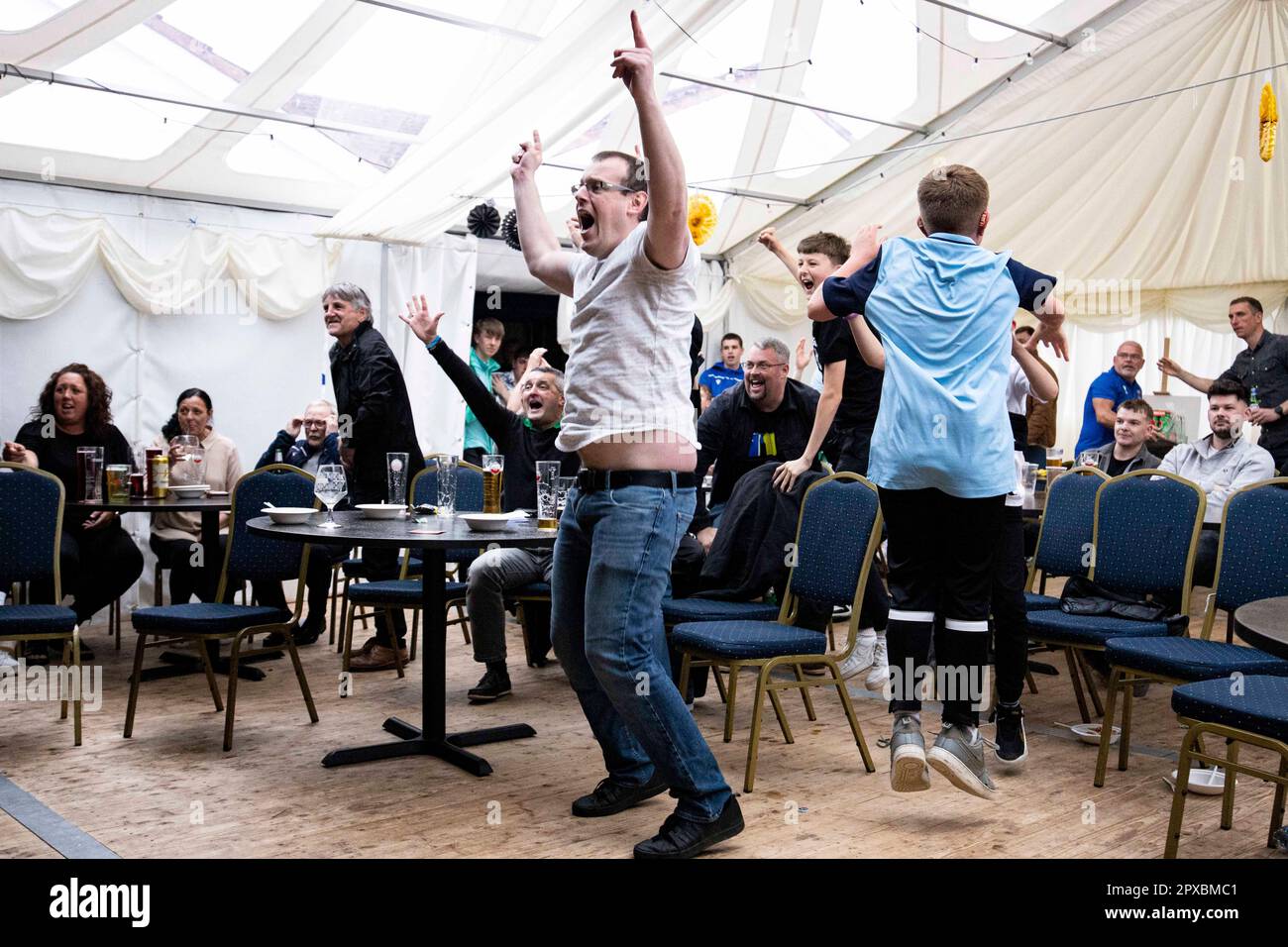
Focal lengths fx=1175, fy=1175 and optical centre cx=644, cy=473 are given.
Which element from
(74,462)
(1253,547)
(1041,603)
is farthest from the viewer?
(74,462)

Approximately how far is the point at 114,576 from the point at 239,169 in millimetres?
2900

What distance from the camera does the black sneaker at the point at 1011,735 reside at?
133 inches

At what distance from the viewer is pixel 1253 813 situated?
10.0 feet

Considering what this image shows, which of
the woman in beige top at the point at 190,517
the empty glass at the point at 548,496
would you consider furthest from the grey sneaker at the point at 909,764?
the woman in beige top at the point at 190,517

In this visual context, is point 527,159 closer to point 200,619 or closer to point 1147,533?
point 200,619

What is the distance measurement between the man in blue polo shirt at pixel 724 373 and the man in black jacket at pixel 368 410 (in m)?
3.44

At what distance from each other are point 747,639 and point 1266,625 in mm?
1573

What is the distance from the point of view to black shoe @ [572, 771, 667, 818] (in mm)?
2992

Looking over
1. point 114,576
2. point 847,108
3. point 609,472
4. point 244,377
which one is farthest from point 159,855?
point 847,108

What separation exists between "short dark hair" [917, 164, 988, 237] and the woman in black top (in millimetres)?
3690

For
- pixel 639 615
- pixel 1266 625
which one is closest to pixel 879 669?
pixel 639 615

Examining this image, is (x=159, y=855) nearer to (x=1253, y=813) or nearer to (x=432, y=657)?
(x=432, y=657)

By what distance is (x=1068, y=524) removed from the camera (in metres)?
4.26

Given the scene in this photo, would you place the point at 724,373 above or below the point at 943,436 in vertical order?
above
